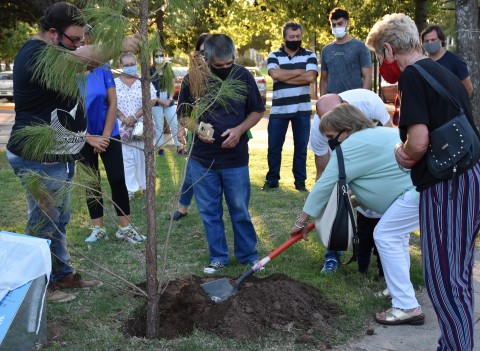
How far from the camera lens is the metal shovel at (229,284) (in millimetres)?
4718

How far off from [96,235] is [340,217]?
288 centimetres

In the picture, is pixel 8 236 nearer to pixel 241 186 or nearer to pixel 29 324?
pixel 29 324

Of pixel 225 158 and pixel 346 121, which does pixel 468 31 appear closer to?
pixel 225 158

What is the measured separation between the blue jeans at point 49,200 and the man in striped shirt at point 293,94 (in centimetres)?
424

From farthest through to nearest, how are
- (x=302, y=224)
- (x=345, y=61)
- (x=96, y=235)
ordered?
1. (x=345, y=61)
2. (x=96, y=235)
3. (x=302, y=224)

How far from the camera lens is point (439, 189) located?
340 centimetres

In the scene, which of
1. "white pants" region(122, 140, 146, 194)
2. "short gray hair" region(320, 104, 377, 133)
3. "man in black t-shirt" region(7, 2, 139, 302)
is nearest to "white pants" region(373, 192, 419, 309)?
"short gray hair" region(320, 104, 377, 133)

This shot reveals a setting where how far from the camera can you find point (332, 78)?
27.7ft

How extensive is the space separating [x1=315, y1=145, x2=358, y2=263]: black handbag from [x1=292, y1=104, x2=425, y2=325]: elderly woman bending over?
0.04 meters

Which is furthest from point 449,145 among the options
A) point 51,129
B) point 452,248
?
point 51,129

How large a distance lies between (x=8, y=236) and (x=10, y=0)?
1048cm

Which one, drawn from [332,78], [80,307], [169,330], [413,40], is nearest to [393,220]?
[413,40]

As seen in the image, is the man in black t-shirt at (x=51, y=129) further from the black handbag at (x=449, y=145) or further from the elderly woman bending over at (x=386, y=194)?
the black handbag at (x=449, y=145)

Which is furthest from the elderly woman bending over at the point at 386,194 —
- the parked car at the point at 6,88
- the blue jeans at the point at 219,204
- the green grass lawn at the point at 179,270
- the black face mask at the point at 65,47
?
the parked car at the point at 6,88
